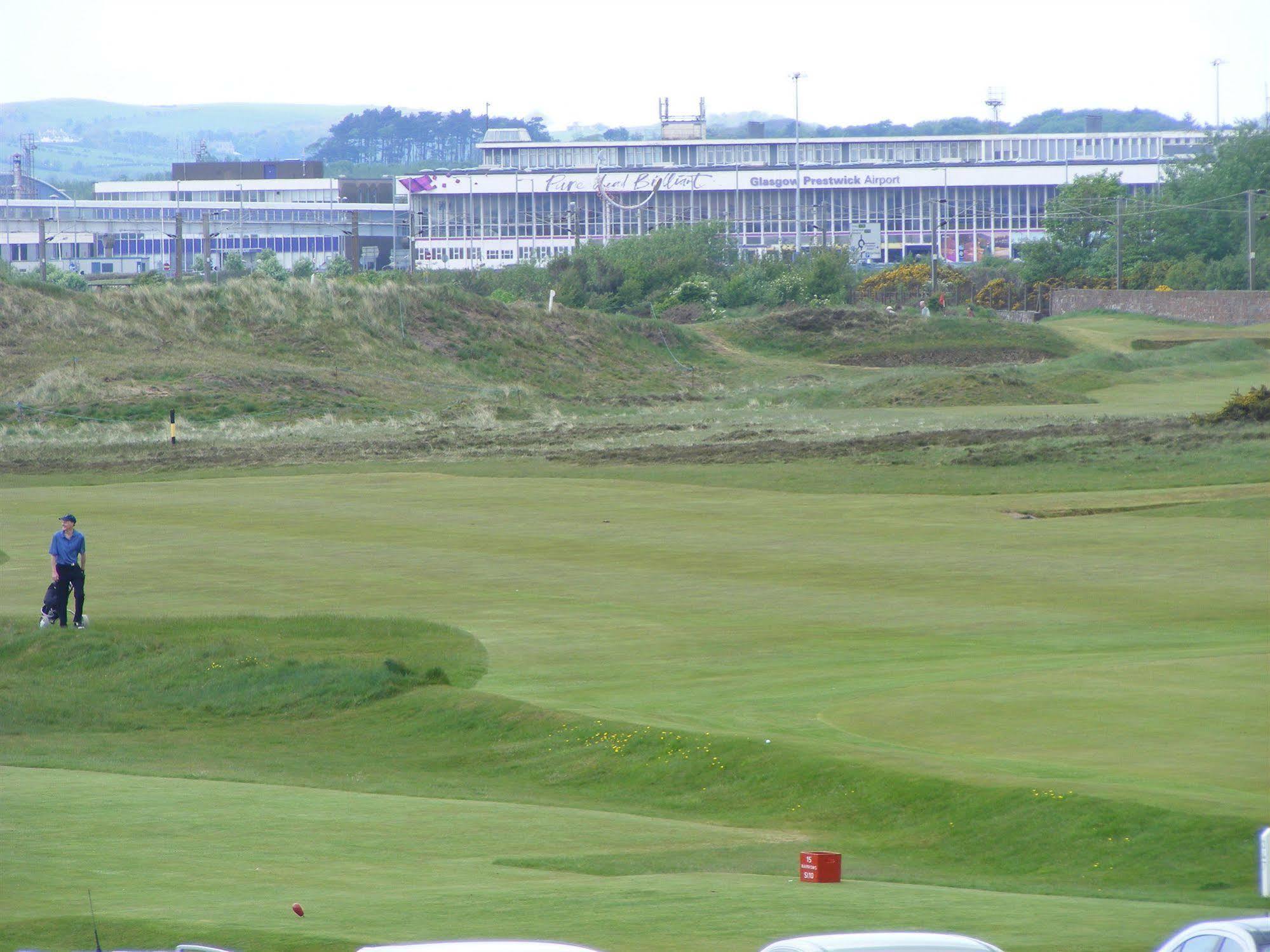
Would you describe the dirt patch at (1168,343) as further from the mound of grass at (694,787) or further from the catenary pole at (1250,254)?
the mound of grass at (694,787)

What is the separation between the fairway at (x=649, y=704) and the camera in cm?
1344

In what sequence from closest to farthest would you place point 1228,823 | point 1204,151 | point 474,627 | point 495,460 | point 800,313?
point 1228,823
point 474,627
point 495,460
point 800,313
point 1204,151

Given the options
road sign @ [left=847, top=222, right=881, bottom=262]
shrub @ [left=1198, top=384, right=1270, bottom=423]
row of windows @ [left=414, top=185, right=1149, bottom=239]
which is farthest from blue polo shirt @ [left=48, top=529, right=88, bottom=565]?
row of windows @ [left=414, top=185, right=1149, bottom=239]

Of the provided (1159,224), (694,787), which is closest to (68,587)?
(694,787)

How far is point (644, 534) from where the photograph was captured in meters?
40.5

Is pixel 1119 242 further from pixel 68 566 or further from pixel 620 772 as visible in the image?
pixel 620 772

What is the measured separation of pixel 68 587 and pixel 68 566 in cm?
54

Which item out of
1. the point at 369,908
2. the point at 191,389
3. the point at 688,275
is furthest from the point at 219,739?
the point at 688,275

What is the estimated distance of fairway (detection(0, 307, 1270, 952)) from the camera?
13438mm

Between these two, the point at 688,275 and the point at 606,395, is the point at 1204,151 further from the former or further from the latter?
the point at 606,395

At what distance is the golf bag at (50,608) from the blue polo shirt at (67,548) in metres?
0.51

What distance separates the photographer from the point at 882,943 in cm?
738

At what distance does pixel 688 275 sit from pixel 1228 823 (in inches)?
4814

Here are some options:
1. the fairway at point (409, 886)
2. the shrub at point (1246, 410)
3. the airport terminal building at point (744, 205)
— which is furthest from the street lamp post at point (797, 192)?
the fairway at point (409, 886)
